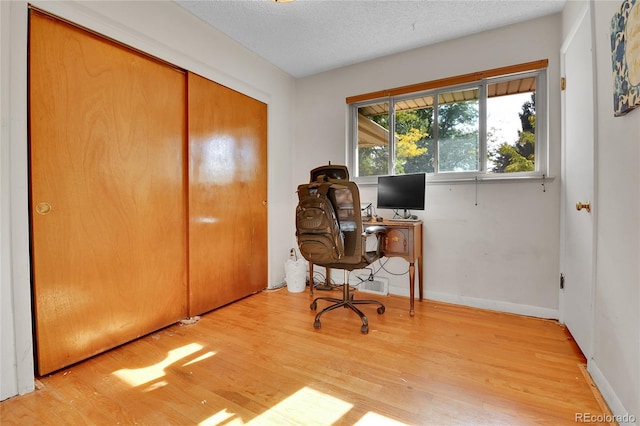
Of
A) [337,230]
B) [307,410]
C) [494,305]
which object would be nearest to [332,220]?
[337,230]

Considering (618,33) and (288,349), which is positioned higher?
(618,33)

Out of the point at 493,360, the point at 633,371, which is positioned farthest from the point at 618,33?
the point at 493,360

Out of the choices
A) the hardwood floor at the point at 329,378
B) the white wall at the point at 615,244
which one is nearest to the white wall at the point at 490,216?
the hardwood floor at the point at 329,378

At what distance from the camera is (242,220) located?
298 cm

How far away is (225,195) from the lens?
9.11 ft

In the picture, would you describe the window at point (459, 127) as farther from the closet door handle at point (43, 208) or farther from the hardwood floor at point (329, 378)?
the closet door handle at point (43, 208)

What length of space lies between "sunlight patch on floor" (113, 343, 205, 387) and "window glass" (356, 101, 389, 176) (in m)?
2.45

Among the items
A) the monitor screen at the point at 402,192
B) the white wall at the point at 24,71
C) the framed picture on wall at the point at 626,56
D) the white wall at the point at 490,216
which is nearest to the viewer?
the framed picture on wall at the point at 626,56

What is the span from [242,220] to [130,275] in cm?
114

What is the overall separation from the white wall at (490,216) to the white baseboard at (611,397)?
3.12 feet

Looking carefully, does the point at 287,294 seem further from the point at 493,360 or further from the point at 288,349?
the point at 493,360

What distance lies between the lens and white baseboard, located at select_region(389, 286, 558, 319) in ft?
8.00

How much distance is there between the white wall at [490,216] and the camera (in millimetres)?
2414

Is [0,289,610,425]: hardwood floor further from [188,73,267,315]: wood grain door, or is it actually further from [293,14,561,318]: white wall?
[188,73,267,315]: wood grain door
